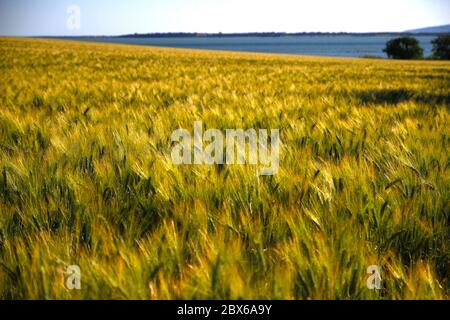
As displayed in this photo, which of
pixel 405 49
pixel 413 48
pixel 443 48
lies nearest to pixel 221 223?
pixel 413 48

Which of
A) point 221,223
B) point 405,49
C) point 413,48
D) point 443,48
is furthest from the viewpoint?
point 405,49

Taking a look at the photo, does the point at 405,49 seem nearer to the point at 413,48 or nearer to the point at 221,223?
the point at 413,48

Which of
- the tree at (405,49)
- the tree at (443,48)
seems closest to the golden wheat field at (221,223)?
the tree at (405,49)

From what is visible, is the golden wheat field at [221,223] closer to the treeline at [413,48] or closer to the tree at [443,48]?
the treeline at [413,48]

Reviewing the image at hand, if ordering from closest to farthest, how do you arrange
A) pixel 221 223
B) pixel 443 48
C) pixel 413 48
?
1. pixel 221 223
2. pixel 443 48
3. pixel 413 48

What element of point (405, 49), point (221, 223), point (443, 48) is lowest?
point (221, 223)

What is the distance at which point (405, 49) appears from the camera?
227 ft

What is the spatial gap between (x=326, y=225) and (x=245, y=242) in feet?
0.87

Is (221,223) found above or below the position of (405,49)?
below

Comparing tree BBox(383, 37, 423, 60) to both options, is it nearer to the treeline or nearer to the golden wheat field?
the treeline

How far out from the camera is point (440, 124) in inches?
105

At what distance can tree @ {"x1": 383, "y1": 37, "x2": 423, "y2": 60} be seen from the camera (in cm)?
6812
